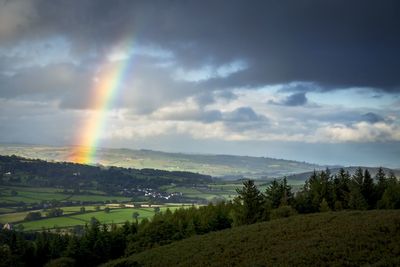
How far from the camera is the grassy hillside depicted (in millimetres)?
45003

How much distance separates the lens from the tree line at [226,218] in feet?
289

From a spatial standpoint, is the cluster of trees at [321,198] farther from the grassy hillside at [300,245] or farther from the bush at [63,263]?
the bush at [63,263]

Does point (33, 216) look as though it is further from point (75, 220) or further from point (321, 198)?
point (321, 198)

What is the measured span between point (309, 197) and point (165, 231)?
34020 mm

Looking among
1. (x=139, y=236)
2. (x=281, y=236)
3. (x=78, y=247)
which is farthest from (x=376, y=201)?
(x=78, y=247)

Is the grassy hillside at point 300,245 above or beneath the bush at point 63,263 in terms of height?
above

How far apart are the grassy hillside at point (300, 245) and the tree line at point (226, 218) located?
1664 centimetres

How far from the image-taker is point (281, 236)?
60969 mm

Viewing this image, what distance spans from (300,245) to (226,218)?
48.6 meters

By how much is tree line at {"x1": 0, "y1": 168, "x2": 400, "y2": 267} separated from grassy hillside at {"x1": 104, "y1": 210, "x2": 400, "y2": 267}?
655 inches

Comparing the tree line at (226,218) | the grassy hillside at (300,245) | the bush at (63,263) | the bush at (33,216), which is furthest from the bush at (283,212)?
the bush at (33,216)

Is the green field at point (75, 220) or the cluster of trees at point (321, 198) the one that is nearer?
the cluster of trees at point (321, 198)

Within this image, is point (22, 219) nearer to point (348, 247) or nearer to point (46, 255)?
point (46, 255)

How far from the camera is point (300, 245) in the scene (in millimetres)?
52188
